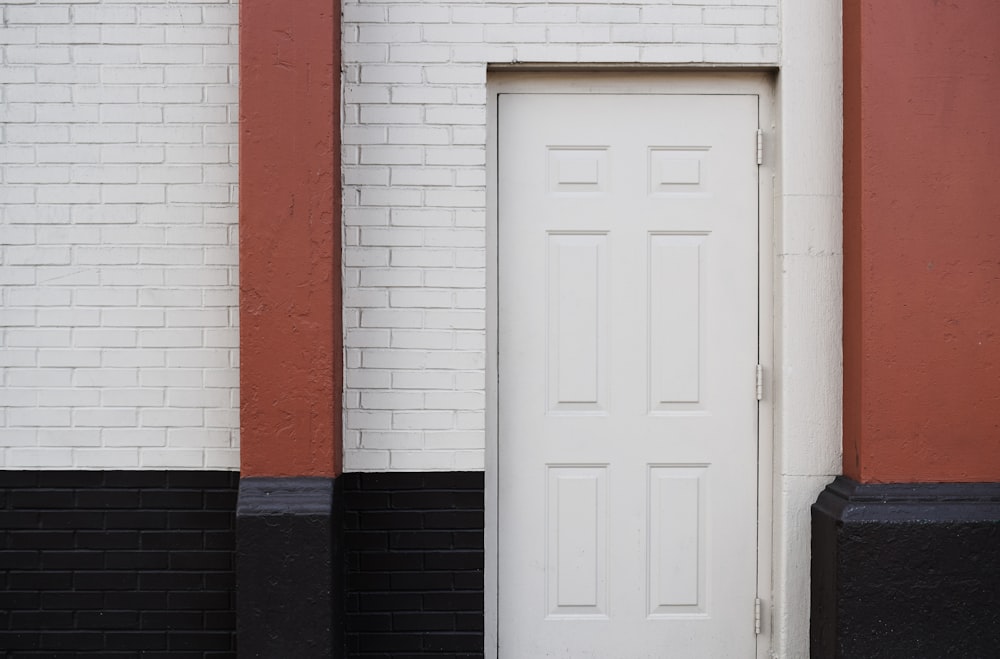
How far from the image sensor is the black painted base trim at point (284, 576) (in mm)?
3625

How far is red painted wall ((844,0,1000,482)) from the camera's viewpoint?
3.70m

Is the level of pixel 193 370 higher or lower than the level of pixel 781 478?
higher

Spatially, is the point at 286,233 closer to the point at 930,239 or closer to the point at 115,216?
the point at 115,216

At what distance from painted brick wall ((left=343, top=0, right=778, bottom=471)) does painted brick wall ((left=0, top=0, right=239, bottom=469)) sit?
21.0 inches

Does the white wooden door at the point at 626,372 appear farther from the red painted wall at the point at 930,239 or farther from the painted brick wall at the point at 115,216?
the painted brick wall at the point at 115,216

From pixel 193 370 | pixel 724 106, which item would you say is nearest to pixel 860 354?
pixel 724 106

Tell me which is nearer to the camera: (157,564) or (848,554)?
(848,554)

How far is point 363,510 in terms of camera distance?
13.0ft

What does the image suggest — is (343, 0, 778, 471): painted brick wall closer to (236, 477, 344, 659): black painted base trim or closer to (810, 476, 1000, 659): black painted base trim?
(236, 477, 344, 659): black painted base trim

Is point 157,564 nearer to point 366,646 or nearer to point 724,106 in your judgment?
point 366,646

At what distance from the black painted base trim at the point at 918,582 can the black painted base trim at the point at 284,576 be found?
2023mm

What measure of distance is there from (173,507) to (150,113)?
168cm

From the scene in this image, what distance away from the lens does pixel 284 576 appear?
3637mm

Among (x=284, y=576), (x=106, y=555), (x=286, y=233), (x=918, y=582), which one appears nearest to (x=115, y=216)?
(x=286, y=233)
